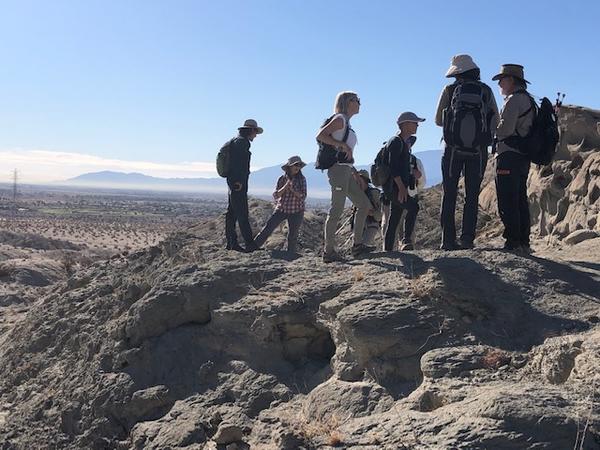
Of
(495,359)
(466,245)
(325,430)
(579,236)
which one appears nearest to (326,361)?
(325,430)

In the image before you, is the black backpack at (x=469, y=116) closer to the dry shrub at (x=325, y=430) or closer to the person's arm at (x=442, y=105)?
the person's arm at (x=442, y=105)

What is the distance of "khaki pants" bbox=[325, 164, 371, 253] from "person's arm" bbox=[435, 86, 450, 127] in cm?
109

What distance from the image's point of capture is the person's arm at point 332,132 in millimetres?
7031

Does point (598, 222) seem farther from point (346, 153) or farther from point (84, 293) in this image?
point (84, 293)

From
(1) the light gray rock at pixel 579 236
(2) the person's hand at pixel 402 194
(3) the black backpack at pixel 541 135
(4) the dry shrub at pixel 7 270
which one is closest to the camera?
(3) the black backpack at pixel 541 135

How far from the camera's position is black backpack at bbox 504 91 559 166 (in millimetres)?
6605

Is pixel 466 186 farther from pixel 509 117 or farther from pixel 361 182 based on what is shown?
pixel 361 182

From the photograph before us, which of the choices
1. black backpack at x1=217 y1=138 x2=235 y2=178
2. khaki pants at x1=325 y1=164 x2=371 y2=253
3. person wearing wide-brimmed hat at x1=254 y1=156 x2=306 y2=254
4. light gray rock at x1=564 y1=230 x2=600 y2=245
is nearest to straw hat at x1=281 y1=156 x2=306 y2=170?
person wearing wide-brimmed hat at x1=254 y1=156 x2=306 y2=254

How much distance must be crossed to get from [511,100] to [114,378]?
16.8 feet

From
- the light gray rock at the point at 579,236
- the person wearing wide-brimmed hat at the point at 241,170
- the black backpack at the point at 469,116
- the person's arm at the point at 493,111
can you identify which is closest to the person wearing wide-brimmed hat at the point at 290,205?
the person wearing wide-brimmed hat at the point at 241,170

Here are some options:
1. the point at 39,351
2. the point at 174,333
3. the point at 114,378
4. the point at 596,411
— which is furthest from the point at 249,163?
the point at 596,411

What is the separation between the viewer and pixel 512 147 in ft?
22.2

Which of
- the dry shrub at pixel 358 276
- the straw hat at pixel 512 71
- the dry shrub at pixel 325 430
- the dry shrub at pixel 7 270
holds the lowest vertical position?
the dry shrub at pixel 7 270

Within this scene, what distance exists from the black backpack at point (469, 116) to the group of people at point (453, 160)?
0.01 meters
